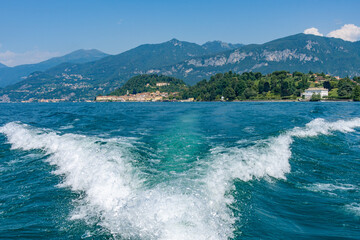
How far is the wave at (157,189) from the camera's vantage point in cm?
457

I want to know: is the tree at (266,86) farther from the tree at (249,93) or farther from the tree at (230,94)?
the tree at (230,94)

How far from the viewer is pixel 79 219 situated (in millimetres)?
5055

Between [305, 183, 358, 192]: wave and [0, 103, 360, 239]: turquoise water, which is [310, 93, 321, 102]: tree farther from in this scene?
[305, 183, 358, 192]: wave

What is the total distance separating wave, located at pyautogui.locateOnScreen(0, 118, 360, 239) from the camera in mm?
4566

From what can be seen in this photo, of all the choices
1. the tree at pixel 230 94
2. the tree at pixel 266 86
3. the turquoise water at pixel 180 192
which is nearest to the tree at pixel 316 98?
the tree at pixel 266 86

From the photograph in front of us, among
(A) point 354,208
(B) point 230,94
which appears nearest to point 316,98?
(B) point 230,94

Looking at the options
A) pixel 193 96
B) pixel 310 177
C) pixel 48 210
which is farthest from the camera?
pixel 193 96

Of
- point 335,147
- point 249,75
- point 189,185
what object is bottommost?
point 335,147

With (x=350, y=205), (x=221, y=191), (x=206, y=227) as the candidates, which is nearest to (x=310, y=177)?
(x=350, y=205)

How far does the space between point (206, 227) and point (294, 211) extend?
8.67 ft

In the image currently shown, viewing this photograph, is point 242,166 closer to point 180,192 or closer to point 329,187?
point 329,187

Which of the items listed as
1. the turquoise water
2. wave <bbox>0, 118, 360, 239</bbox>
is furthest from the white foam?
wave <bbox>0, 118, 360, 239</bbox>

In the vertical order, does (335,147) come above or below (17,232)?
below

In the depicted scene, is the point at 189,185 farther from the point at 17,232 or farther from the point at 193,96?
the point at 193,96
